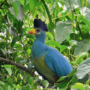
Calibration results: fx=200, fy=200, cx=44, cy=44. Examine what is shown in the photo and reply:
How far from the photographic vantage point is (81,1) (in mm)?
975

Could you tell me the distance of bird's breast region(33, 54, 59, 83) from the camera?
1.90 metres

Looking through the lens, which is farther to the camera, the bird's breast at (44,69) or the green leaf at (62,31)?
the bird's breast at (44,69)

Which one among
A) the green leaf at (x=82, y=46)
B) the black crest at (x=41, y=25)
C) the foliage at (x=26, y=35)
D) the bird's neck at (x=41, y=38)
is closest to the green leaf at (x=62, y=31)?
the foliage at (x=26, y=35)

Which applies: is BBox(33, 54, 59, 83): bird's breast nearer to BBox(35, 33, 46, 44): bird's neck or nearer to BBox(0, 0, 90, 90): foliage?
BBox(0, 0, 90, 90): foliage

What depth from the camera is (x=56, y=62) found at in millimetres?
1950

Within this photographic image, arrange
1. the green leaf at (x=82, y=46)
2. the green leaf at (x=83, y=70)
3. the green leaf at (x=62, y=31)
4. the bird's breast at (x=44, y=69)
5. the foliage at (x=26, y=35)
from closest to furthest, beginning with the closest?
the green leaf at (x=83, y=70) < the green leaf at (x=62, y=31) < the foliage at (x=26, y=35) < the green leaf at (x=82, y=46) < the bird's breast at (x=44, y=69)

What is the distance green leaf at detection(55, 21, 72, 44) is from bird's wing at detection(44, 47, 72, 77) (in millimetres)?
971

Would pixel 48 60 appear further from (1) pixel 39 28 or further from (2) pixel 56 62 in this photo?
(1) pixel 39 28

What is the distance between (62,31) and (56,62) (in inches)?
41.0

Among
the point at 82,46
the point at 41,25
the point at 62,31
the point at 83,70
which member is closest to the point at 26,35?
the point at 41,25

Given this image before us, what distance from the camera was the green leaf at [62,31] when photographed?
94 cm

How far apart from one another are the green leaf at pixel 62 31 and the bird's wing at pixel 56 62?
971 mm

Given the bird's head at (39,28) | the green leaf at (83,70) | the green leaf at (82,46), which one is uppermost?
the bird's head at (39,28)

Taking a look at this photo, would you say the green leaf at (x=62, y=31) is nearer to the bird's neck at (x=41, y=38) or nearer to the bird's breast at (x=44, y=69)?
the bird's breast at (x=44, y=69)
